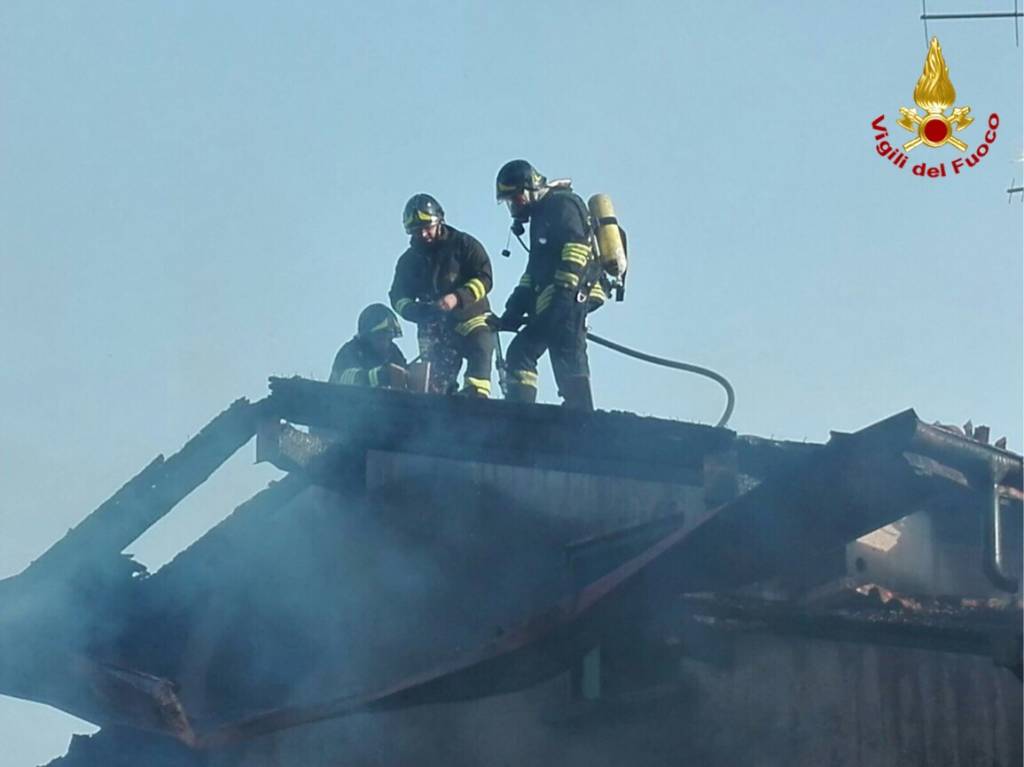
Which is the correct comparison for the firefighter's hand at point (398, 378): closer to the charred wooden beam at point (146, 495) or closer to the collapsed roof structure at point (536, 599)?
the collapsed roof structure at point (536, 599)

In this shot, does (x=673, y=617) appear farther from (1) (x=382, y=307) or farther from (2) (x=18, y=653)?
(1) (x=382, y=307)

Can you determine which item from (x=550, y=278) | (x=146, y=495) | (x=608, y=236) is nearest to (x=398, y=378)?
(x=550, y=278)

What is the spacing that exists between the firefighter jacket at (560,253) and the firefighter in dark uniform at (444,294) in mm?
461

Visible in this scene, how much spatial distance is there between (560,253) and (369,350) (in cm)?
262

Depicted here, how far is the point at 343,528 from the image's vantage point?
8.72 m

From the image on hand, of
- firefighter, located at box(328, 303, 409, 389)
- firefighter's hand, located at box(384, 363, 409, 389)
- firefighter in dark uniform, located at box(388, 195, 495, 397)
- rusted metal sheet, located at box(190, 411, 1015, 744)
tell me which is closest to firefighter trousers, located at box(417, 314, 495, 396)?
firefighter in dark uniform, located at box(388, 195, 495, 397)

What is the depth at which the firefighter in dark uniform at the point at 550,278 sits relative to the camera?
406 inches

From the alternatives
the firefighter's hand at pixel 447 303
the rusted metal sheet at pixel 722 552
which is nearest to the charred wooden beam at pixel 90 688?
the rusted metal sheet at pixel 722 552

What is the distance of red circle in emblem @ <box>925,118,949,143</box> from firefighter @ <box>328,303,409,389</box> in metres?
4.23

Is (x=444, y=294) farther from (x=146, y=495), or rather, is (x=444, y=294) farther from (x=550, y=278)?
(x=146, y=495)

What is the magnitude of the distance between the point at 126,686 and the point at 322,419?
181cm

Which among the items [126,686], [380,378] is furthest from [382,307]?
[126,686]

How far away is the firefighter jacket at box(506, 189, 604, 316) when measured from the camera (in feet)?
33.7

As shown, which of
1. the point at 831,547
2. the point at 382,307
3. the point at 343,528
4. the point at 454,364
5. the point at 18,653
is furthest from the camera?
the point at 382,307
